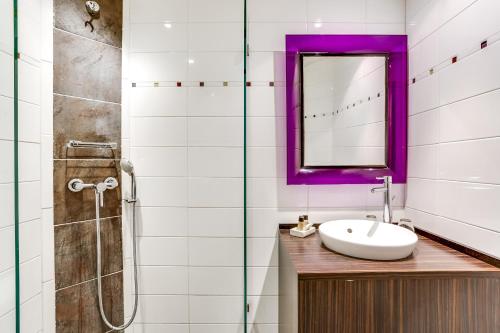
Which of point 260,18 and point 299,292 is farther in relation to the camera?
point 260,18

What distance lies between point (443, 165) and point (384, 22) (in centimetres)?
89

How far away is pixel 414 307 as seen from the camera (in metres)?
0.91

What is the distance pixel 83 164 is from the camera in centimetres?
121

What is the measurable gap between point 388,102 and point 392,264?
0.93m

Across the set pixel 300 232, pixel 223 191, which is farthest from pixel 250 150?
pixel 300 232

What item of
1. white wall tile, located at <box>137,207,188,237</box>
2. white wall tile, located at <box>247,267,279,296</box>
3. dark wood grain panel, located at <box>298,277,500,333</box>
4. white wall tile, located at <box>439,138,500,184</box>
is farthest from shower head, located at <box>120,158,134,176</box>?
white wall tile, located at <box>439,138,500,184</box>

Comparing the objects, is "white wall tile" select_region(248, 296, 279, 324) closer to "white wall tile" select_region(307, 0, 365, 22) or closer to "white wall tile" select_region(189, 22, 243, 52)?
"white wall tile" select_region(189, 22, 243, 52)

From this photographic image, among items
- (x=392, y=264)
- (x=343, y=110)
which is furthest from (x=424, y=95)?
(x=392, y=264)

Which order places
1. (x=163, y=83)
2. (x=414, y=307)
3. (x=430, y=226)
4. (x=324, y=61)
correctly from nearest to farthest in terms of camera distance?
(x=414, y=307) < (x=163, y=83) < (x=430, y=226) < (x=324, y=61)

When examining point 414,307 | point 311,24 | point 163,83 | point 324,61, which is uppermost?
point 311,24

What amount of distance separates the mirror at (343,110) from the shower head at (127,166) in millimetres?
908

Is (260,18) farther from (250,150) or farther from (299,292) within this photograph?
(299,292)

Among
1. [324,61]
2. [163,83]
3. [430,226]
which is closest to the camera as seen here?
[163,83]

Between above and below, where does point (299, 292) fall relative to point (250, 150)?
below
